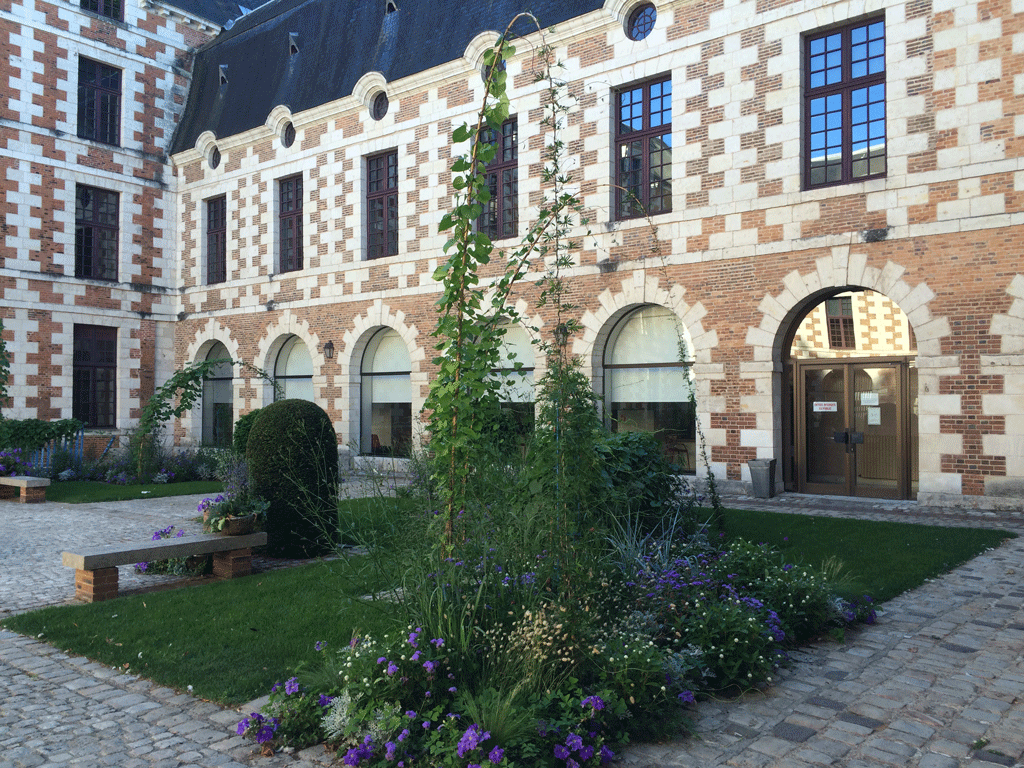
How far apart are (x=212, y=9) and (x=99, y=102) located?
497cm

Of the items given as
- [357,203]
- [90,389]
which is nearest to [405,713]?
[357,203]

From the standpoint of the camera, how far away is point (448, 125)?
1404 cm

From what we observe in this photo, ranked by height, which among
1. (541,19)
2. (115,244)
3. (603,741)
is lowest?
(603,741)

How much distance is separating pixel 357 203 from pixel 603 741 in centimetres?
1367

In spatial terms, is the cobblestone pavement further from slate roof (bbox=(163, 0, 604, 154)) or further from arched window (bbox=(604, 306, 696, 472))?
slate roof (bbox=(163, 0, 604, 154))

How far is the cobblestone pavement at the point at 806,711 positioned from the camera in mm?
3102

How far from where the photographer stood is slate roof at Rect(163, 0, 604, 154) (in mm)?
13898

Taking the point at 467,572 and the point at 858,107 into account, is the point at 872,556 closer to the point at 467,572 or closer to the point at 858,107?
the point at 467,572

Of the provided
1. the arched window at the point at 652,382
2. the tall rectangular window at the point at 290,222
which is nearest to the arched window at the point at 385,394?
the tall rectangular window at the point at 290,222

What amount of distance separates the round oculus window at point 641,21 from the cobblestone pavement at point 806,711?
930 cm

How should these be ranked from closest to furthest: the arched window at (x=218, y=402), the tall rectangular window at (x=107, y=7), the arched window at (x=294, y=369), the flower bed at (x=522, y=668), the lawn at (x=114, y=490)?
the flower bed at (x=522, y=668), the lawn at (x=114, y=490), the arched window at (x=294, y=369), the tall rectangular window at (x=107, y=7), the arched window at (x=218, y=402)

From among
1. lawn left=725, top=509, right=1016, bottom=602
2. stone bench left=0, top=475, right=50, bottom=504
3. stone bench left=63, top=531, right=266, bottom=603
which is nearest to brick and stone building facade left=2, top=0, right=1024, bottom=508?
stone bench left=63, top=531, right=266, bottom=603

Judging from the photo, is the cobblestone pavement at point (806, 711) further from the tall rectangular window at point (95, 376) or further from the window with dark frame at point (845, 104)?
the tall rectangular window at point (95, 376)

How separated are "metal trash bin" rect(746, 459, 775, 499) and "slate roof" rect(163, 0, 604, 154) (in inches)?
286
